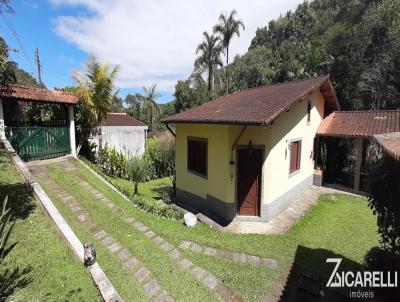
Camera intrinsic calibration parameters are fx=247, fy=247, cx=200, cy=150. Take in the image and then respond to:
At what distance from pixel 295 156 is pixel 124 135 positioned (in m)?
15.1

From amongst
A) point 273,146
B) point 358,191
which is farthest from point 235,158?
point 358,191

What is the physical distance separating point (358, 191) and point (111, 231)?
12.9 meters

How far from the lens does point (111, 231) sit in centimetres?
763

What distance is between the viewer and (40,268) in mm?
5238

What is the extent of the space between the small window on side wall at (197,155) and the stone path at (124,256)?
502 centimetres

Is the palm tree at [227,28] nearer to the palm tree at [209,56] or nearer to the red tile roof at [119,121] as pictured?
the palm tree at [209,56]

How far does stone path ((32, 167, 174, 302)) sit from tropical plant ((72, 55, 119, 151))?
6.05 metres

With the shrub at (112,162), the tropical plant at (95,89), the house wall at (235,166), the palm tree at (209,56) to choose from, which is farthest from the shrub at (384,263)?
the palm tree at (209,56)

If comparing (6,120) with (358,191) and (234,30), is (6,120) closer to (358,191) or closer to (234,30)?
(358,191)

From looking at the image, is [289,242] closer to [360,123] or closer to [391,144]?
[391,144]

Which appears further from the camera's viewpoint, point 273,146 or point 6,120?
point 6,120

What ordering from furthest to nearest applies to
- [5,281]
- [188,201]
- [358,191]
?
[358,191] → [188,201] → [5,281]

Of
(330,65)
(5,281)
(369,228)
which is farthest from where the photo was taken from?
(330,65)

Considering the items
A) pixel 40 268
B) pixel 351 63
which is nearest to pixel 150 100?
pixel 351 63
